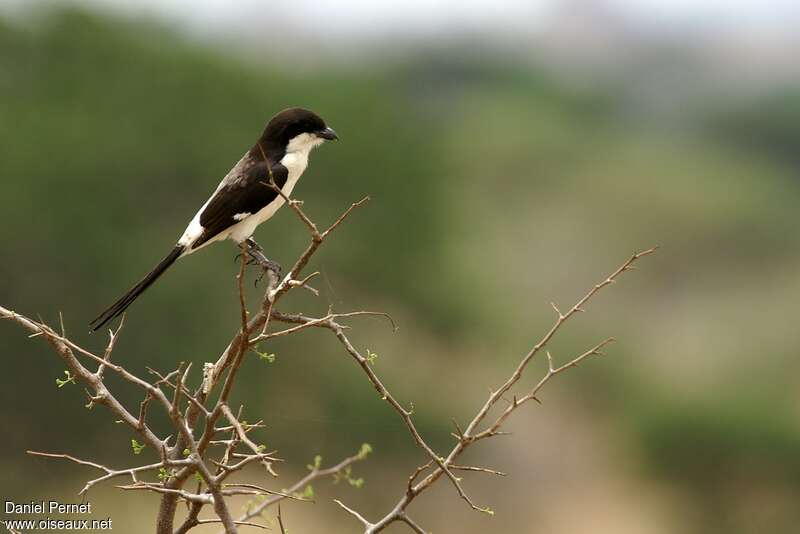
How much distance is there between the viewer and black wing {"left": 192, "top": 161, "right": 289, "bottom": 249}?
4266 mm

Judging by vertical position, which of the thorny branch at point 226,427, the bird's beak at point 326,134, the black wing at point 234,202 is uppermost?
the bird's beak at point 326,134

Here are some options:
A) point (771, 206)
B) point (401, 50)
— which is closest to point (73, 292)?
Answer: point (771, 206)

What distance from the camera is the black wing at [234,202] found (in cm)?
427

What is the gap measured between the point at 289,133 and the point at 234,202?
368 mm

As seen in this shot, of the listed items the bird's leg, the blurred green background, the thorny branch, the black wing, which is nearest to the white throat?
the black wing

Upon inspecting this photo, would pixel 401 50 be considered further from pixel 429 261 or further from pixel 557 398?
pixel 429 261

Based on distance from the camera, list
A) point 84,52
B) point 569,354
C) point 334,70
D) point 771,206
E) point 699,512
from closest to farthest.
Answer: point 84,52
point 699,512
point 569,354
point 334,70
point 771,206

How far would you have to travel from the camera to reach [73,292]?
15.1 m

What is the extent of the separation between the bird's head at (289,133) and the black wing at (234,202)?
0.51 ft

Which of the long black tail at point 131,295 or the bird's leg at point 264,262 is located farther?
the bird's leg at point 264,262

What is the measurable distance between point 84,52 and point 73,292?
13.4 ft

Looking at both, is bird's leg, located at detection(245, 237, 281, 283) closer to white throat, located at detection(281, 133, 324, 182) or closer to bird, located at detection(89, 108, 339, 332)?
bird, located at detection(89, 108, 339, 332)

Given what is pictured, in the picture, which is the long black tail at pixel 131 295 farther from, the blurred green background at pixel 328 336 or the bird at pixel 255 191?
the blurred green background at pixel 328 336

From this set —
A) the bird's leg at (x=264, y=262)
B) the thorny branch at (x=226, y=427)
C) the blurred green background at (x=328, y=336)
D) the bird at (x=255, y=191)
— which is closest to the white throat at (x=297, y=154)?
the bird at (x=255, y=191)
